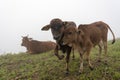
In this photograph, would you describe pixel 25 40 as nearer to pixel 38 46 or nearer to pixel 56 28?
pixel 38 46

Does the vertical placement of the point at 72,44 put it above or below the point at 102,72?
above

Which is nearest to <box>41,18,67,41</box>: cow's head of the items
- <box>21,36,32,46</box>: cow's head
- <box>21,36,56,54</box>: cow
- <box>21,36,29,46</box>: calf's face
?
<box>21,36,56,54</box>: cow

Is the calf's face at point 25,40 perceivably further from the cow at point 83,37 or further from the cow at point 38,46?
the cow at point 83,37

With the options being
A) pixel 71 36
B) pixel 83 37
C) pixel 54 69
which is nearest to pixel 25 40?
pixel 54 69

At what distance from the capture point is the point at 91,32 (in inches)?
387

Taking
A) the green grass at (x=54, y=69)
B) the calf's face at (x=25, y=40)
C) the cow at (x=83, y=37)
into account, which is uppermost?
the cow at (x=83, y=37)

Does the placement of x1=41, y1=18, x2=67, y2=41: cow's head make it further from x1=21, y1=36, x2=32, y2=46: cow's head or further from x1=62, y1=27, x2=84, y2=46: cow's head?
x1=21, y1=36, x2=32, y2=46: cow's head

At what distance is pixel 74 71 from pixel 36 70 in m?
1.59

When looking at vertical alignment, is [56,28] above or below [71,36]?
above

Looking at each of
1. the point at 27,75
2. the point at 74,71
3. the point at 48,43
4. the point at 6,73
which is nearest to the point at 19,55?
the point at 48,43

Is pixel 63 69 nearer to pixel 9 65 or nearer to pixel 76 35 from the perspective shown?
pixel 76 35

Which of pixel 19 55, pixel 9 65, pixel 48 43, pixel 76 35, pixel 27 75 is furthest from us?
pixel 48 43

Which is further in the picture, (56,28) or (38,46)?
(38,46)

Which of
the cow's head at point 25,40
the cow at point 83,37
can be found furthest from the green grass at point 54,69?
the cow's head at point 25,40
